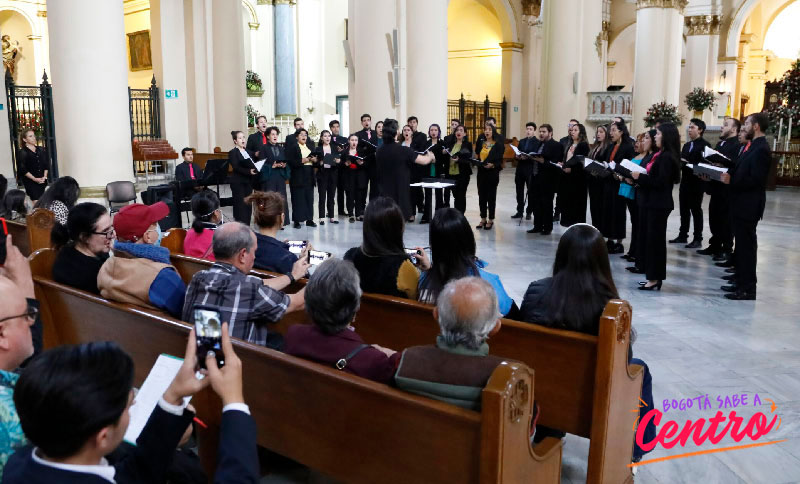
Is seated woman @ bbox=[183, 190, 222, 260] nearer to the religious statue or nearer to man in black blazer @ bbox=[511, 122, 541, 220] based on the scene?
man in black blazer @ bbox=[511, 122, 541, 220]

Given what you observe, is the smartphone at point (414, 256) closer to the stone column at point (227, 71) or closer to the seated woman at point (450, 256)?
the seated woman at point (450, 256)

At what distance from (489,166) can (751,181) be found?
13.5 feet

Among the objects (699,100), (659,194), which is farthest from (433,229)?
(699,100)

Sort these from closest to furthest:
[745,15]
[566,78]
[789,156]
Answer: [566,78]
[789,156]
[745,15]

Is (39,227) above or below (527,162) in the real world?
below

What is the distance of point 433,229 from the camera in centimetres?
330

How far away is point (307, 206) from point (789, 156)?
38.4 ft

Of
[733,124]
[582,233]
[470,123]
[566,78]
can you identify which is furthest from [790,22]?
[582,233]

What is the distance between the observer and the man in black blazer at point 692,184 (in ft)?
26.8

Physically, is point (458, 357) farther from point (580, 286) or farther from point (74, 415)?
point (74, 415)

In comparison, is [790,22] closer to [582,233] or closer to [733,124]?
[733,124]

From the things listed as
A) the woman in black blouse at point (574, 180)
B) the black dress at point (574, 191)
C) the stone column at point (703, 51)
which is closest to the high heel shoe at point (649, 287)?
the woman in black blouse at point (574, 180)

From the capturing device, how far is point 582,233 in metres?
2.96

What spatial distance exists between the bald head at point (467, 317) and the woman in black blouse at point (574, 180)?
261 inches
